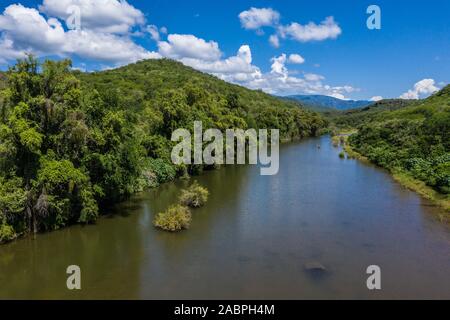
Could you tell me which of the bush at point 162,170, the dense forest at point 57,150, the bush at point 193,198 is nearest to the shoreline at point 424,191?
the bush at point 193,198

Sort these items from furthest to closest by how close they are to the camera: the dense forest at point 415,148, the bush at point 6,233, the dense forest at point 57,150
Result: the dense forest at point 415,148
the dense forest at point 57,150
the bush at point 6,233

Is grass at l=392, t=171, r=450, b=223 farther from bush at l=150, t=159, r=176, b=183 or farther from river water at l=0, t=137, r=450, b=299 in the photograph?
bush at l=150, t=159, r=176, b=183

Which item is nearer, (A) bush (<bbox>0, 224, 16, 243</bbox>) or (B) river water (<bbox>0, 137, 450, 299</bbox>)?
(B) river water (<bbox>0, 137, 450, 299</bbox>)

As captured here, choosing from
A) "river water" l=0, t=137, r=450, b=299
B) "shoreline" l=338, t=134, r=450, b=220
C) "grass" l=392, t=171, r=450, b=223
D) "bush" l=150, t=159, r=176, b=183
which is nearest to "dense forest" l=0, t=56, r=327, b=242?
"river water" l=0, t=137, r=450, b=299

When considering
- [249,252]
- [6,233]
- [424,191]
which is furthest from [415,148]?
[6,233]

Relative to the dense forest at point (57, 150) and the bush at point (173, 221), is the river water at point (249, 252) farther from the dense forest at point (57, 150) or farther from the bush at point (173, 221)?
the dense forest at point (57, 150)

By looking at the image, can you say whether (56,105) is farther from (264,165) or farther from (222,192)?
(264,165)

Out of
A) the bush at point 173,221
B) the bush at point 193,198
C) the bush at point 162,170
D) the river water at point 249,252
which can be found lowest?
the river water at point 249,252

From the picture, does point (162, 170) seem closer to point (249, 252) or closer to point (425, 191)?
point (249, 252)

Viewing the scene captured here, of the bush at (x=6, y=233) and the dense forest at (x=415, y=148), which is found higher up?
the dense forest at (x=415, y=148)
